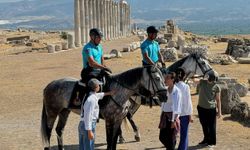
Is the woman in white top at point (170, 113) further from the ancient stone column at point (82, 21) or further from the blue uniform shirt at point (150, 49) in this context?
the ancient stone column at point (82, 21)

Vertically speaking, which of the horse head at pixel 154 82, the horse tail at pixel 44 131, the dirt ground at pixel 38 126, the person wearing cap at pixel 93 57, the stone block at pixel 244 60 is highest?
the person wearing cap at pixel 93 57

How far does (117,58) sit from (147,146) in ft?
93.3

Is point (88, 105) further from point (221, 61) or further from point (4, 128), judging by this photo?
point (221, 61)

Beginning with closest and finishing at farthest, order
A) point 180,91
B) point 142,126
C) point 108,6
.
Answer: point 180,91, point 142,126, point 108,6

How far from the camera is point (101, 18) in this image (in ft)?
261

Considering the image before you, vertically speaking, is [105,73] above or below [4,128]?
above

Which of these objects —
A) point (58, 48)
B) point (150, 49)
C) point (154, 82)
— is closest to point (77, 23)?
point (58, 48)

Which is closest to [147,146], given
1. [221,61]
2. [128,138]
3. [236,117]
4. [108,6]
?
[128,138]

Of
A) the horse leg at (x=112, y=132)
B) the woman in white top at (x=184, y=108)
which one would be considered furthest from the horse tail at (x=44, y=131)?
the woman in white top at (x=184, y=108)

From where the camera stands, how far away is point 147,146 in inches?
574

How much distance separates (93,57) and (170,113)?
2270mm

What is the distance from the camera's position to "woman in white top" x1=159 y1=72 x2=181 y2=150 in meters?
11.5

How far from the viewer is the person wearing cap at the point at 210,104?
14133mm

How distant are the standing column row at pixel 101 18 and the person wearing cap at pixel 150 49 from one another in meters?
48.4
